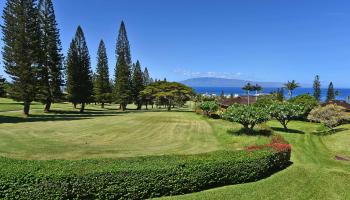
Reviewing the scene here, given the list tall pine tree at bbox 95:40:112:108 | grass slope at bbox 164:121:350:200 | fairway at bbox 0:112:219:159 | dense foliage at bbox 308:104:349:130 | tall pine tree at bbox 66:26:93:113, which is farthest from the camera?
tall pine tree at bbox 95:40:112:108

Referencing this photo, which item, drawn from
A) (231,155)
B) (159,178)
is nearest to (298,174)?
(231,155)

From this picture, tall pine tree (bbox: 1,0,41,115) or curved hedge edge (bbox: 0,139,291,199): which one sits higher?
tall pine tree (bbox: 1,0,41,115)

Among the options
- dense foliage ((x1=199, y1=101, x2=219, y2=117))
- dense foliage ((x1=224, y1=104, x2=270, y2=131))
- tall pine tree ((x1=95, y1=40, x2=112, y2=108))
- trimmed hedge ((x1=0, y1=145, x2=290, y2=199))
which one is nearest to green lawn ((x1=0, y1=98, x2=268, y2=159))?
dense foliage ((x1=224, y1=104, x2=270, y2=131))

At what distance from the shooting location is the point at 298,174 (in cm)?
1652

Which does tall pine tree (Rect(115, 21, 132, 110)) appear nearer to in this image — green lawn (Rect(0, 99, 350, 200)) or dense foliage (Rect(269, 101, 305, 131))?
green lawn (Rect(0, 99, 350, 200))

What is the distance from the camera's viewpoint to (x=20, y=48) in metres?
38.8

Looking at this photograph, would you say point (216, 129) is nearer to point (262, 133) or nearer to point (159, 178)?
point (262, 133)

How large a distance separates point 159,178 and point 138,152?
8.57 m

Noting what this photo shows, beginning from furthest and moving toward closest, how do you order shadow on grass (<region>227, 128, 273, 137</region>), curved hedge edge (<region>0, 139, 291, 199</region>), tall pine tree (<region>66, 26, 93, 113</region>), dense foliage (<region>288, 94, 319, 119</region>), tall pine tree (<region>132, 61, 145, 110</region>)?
tall pine tree (<region>132, 61, 145, 110</region>)
tall pine tree (<region>66, 26, 93, 113</region>)
dense foliage (<region>288, 94, 319, 119</region>)
shadow on grass (<region>227, 128, 273, 137</region>)
curved hedge edge (<region>0, 139, 291, 199</region>)

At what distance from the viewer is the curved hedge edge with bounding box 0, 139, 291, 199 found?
35.8 ft

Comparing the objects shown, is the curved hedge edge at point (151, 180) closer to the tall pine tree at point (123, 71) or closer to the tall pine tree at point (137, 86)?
the tall pine tree at point (123, 71)

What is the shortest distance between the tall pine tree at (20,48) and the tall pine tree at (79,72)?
51.1 feet

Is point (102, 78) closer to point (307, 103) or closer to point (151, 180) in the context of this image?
point (307, 103)

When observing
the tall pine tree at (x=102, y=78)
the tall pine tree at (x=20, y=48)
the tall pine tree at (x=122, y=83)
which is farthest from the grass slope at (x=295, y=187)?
the tall pine tree at (x=102, y=78)
